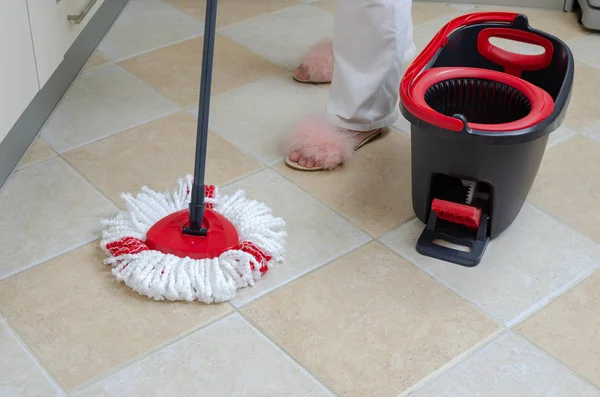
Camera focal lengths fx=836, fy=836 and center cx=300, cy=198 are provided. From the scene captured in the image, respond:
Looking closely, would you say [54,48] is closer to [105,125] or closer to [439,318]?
[105,125]

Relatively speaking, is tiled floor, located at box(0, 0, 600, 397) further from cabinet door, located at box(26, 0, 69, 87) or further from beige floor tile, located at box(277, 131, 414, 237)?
cabinet door, located at box(26, 0, 69, 87)

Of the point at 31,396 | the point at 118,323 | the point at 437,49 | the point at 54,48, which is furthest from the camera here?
the point at 54,48

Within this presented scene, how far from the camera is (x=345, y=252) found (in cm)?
145

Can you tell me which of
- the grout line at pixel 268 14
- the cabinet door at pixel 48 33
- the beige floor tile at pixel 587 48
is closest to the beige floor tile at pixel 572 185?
the beige floor tile at pixel 587 48

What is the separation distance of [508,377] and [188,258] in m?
0.53

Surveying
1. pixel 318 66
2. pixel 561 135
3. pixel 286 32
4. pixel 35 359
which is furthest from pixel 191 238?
pixel 286 32

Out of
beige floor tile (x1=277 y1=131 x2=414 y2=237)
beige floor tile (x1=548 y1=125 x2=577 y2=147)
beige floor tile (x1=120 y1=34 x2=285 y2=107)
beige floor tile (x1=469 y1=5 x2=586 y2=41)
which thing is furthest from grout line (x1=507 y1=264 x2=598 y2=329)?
beige floor tile (x1=469 y1=5 x2=586 y2=41)

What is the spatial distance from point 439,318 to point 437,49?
52cm

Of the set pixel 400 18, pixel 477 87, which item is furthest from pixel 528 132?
pixel 400 18

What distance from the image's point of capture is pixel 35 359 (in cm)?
121

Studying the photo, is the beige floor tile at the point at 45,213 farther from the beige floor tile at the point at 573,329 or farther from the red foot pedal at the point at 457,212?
the beige floor tile at the point at 573,329

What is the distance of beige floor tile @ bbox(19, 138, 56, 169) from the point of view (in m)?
1.69

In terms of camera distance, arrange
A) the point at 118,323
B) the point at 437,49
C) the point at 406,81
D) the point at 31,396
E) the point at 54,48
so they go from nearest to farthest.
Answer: the point at 31,396
the point at 118,323
the point at 406,81
the point at 437,49
the point at 54,48

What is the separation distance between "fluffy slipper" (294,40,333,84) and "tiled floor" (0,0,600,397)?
4 centimetres
